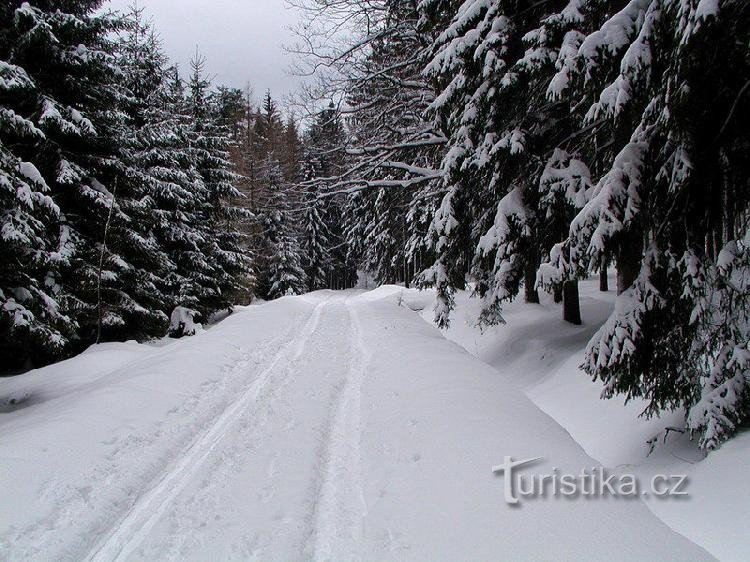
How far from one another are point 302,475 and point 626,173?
14.8 ft

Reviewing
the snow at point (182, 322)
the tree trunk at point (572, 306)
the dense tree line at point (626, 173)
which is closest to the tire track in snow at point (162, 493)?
the dense tree line at point (626, 173)

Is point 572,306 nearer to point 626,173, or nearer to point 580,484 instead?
point 626,173

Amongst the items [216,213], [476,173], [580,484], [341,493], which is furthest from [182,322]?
[580,484]

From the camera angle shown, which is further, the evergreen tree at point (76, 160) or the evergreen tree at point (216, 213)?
the evergreen tree at point (216, 213)

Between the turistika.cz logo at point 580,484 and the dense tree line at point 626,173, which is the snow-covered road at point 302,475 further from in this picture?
the dense tree line at point 626,173

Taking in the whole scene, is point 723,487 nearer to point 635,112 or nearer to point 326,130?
point 635,112

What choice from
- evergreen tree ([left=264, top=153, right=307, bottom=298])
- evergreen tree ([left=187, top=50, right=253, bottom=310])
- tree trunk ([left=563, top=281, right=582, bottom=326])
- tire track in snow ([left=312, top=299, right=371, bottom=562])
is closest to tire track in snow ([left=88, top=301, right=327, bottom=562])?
tire track in snow ([left=312, top=299, right=371, bottom=562])

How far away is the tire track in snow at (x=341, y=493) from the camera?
132 inches

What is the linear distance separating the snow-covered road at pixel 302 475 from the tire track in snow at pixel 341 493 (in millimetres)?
16

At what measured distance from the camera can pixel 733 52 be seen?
3.74 meters

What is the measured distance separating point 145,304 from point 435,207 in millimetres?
10734

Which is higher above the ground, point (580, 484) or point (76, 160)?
point (76, 160)

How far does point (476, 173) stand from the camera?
741 cm

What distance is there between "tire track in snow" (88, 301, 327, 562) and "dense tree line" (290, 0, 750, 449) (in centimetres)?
442
